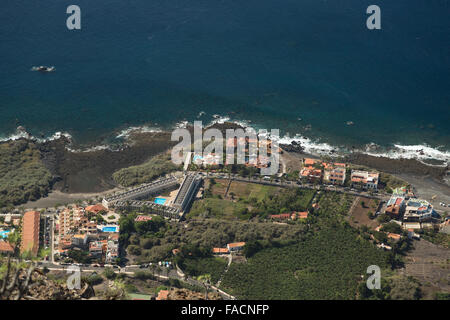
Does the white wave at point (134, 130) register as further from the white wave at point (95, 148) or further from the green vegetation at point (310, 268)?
the green vegetation at point (310, 268)

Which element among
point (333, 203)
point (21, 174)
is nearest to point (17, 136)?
point (21, 174)

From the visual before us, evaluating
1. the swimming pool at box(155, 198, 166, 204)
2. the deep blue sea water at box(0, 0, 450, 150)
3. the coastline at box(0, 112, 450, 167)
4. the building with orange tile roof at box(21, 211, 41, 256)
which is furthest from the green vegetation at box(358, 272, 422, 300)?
the building with orange tile roof at box(21, 211, 41, 256)

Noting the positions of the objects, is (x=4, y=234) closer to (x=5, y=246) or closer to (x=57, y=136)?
(x=5, y=246)

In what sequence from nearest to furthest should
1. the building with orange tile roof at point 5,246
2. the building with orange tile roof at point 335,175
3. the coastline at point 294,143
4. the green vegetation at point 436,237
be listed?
the building with orange tile roof at point 5,246, the green vegetation at point 436,237, the building with orange tile roof at point 335,175, the coastline at point 294,143

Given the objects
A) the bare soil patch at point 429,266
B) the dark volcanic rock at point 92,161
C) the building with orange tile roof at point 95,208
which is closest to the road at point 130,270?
the building with orange tile roof at point 95,208

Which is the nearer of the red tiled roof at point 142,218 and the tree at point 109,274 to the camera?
the tree at point 109,274

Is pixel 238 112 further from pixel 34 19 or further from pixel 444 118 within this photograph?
Result: pixel 34 19

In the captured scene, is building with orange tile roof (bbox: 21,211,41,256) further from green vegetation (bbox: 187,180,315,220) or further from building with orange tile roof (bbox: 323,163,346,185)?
building with orange tile roof (bbox: 323,163,346,185)
